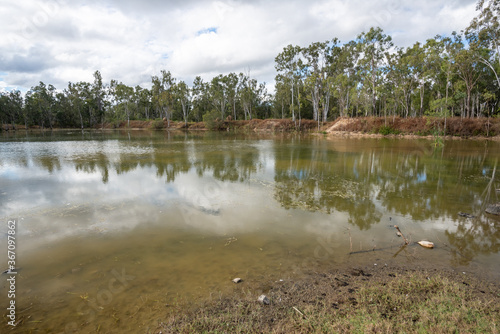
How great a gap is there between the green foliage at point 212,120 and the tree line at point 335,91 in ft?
1.32

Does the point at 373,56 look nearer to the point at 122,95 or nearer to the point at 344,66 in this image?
the point at 344,66

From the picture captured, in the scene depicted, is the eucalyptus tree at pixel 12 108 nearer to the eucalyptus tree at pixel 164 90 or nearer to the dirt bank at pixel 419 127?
the eucalyptus tree at pixel 164 90

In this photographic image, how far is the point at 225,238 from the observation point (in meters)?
6.24

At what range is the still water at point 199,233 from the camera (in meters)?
4.15

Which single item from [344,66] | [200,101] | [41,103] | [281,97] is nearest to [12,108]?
[41,103]

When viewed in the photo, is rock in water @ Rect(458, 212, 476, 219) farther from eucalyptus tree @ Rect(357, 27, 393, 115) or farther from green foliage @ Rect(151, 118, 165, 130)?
green foliage @ Rect(151, 118, 165, 130)

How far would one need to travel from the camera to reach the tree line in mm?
33909

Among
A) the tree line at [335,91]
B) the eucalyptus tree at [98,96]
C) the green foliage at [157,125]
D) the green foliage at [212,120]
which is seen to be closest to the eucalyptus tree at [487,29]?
the tree line at [335,91]

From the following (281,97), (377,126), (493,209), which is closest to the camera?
(493,209)

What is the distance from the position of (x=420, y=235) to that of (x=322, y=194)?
382 cm

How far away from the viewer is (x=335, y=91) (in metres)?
50.2

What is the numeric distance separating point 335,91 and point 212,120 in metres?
29.8

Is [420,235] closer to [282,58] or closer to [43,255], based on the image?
[43,255]

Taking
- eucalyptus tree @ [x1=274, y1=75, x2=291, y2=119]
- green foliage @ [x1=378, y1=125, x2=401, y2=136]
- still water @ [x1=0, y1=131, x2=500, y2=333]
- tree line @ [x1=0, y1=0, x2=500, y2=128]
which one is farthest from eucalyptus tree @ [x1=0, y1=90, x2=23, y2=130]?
green foliage @ [x1=378, y1=125, x2=401, y2=136]
